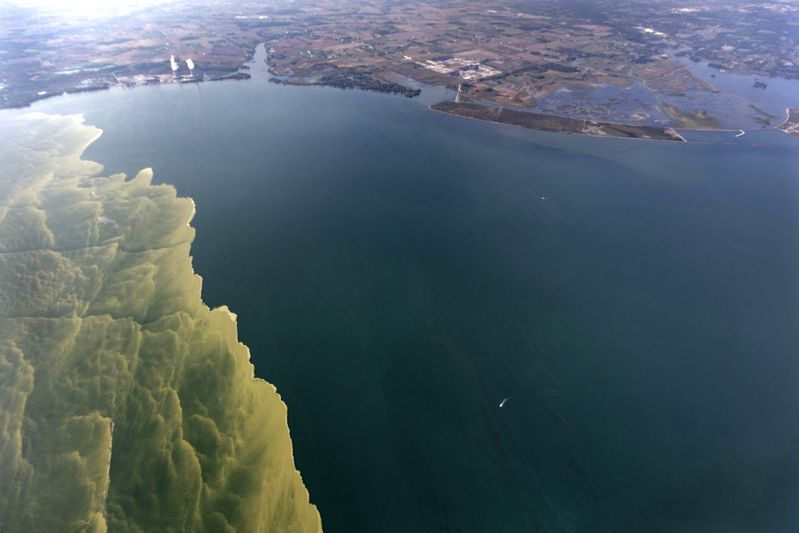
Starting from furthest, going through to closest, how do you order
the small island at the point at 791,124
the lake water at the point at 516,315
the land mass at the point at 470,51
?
1. the land mass at the point at 470,51
2. the small island at the point at 791,124
3. the lake water at the point at 516,315

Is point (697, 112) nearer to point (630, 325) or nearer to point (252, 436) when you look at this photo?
point (630, 325)

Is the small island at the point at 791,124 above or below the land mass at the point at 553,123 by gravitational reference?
above

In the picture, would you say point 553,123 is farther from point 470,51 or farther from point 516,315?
point 470,51

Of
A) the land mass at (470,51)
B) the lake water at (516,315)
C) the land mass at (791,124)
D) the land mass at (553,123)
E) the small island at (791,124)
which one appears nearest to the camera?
the lake water at (516,315)

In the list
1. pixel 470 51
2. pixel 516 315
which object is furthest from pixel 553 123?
pixel 470 51

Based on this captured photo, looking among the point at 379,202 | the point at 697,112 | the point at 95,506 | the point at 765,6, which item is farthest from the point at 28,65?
the point at 765,6

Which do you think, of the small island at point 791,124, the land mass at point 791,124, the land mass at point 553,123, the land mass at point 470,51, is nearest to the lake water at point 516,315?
the land mass at point 553,123

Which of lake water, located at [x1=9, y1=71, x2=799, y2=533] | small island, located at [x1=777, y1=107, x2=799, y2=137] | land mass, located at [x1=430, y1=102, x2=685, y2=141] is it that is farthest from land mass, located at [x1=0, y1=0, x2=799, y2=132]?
lake water, located at [x1=9, y1=71, x2=799, y2=533]

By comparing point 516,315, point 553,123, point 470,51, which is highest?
point 470,51

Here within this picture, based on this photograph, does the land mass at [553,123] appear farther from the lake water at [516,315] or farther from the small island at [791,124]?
the small island at [791,124]
